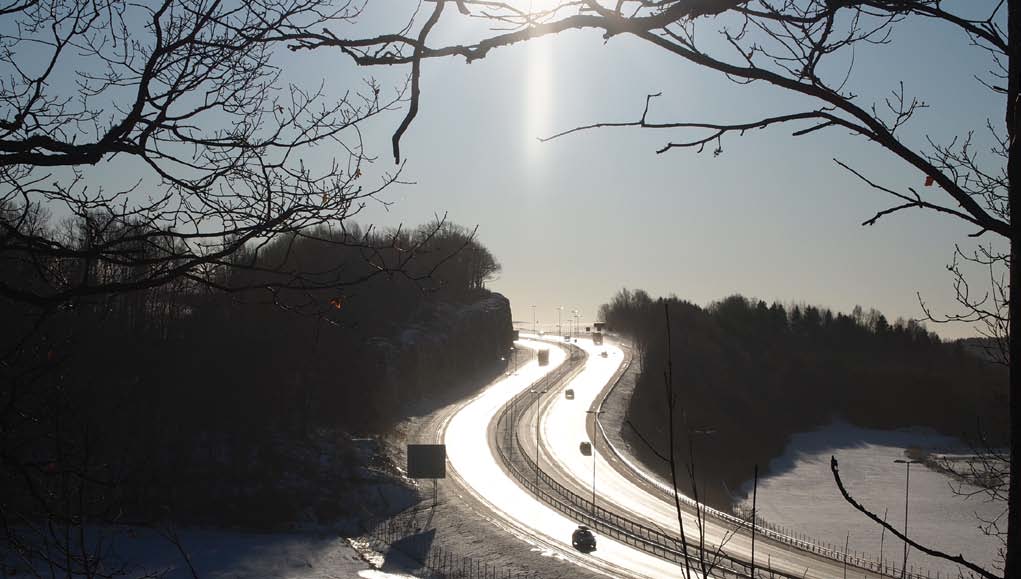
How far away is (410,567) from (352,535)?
9.27 m

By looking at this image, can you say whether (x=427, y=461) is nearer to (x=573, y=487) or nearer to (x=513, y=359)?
(x=573, y=487)

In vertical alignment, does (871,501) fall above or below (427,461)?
below

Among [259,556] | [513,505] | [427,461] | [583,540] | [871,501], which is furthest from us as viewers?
[871,501]

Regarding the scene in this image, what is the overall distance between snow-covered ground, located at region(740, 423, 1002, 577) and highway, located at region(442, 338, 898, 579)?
38.6 feet

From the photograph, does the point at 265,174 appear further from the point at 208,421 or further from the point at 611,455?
the point at 611,455

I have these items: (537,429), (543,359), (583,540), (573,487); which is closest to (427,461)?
(573,487)

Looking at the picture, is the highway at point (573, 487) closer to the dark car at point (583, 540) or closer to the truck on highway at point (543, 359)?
the dark car at point (583, 540)

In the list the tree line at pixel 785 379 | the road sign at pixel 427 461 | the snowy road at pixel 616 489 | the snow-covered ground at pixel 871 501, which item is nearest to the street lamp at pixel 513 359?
the snowy road at pixel 616 489

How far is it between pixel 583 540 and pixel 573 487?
1652 cm

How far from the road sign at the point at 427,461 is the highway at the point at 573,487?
11.6ft

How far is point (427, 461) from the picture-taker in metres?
56.1

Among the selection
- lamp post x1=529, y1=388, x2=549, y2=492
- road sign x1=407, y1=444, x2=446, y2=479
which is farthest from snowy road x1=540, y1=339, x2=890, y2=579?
road sign x1=407, y1=444, x2=446, y2=479

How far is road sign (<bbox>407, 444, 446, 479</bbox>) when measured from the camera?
5578 cm

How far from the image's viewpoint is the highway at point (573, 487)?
4404 centimetres
